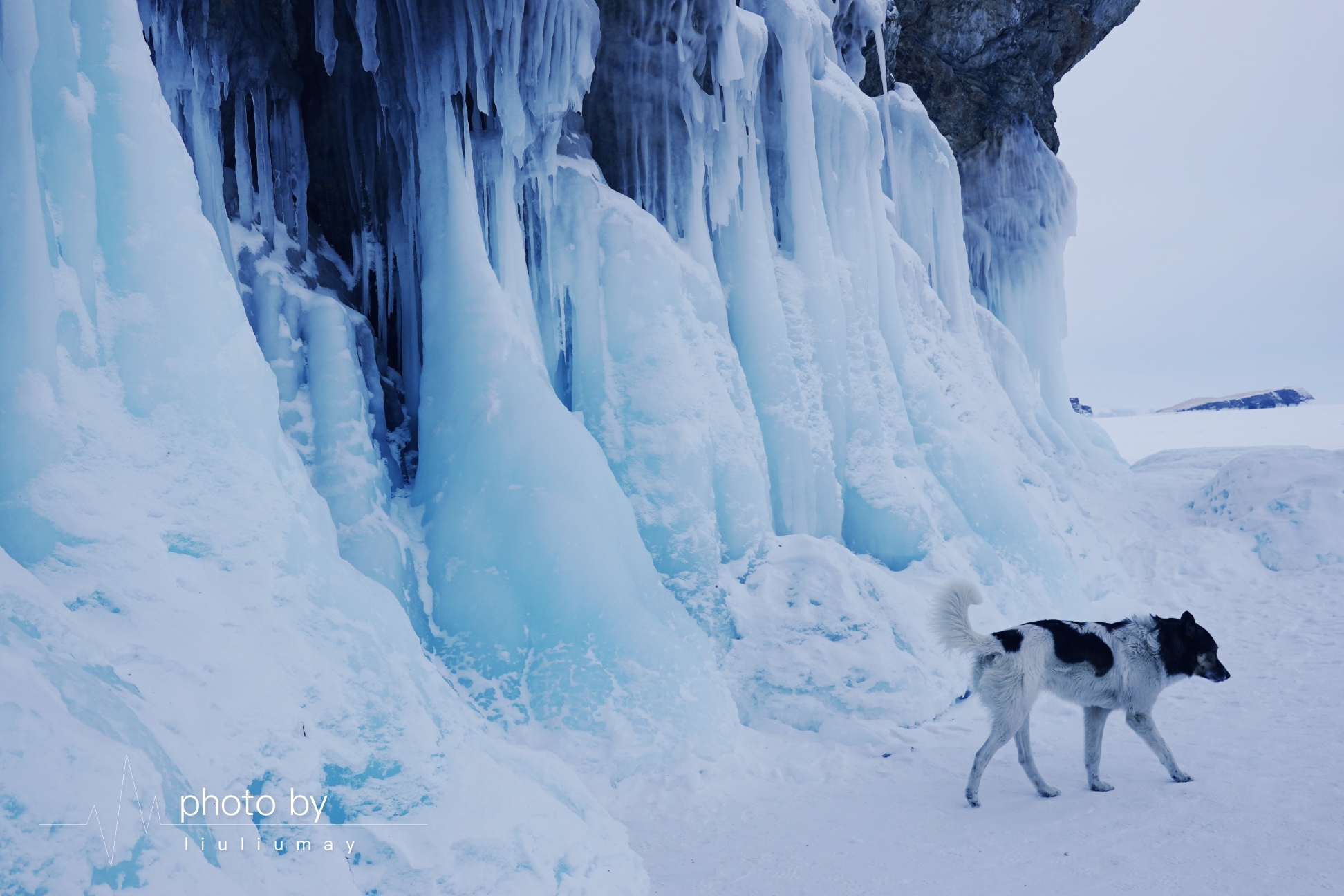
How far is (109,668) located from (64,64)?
98.0 inches

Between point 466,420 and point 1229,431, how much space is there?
40.6 meters

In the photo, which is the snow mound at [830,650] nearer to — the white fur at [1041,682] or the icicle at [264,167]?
the white fur at [1041,682]

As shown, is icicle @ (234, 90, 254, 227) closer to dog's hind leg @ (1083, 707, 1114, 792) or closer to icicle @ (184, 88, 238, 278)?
icicle @ (184, 88, 238, 278)

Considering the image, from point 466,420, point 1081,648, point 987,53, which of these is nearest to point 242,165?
point 466,420

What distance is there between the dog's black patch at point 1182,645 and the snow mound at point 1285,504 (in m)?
7.36

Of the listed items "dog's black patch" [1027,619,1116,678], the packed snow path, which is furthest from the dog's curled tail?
the packed snow path

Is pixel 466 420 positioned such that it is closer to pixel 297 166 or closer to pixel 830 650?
pixel 297 166

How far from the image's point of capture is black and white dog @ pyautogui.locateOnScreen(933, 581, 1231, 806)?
14.2 feet

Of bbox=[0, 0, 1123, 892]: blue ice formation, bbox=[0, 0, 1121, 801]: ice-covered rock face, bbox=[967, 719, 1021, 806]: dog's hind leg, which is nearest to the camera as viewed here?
bbox=[0, 0, 1123, 892]: blue ice formation

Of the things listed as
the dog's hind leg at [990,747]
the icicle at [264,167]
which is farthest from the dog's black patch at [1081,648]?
the icicle at [264,167]

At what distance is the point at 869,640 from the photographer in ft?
19.6

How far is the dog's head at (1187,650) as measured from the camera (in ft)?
15.0

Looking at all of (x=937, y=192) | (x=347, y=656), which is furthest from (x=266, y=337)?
(x=937, y=192)

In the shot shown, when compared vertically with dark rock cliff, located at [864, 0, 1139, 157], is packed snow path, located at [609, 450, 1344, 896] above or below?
below
